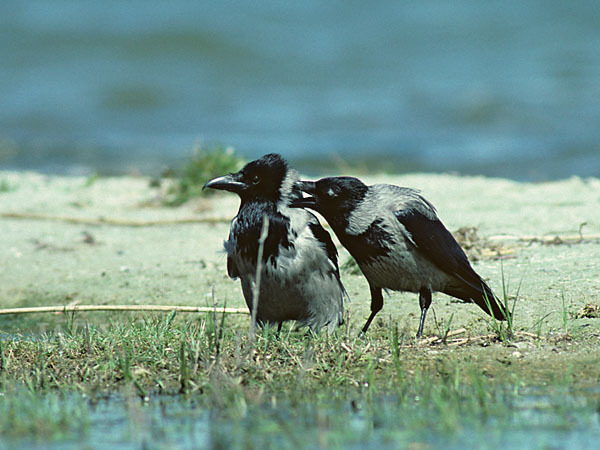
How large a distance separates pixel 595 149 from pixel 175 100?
410 inches

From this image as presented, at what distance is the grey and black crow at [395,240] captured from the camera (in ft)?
15.4

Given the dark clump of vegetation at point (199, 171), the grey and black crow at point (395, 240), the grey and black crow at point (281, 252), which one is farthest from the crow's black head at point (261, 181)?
the dark clump of vegetation at point (199, 171)

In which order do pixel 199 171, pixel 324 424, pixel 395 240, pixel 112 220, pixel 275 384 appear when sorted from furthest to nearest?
pixel 199 171 < pixel 112 220 < pixel 395 240 < pixel 275 384 < pixel 324 424

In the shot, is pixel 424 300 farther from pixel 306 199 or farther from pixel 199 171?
pixel 199 171

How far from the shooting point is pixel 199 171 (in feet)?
28.9

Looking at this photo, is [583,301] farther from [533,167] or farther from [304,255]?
[533,167]

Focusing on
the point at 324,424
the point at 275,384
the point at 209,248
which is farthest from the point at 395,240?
the point at 209,248

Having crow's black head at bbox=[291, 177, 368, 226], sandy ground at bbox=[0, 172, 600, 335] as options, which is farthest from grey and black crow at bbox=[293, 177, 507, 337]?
sandy ground at bbox=[0, 172, 600, 335]

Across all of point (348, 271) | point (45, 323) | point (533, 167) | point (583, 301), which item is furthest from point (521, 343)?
point (533, 167)

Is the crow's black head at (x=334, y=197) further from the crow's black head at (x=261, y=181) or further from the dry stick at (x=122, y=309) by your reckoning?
the dry stick at (x=122, y=309)

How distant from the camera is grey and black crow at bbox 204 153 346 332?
15.7 feet

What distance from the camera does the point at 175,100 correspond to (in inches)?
821

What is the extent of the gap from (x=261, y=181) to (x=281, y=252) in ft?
1.54

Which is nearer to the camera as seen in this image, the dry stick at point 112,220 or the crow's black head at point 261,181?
the crow's black head at point 261,181
